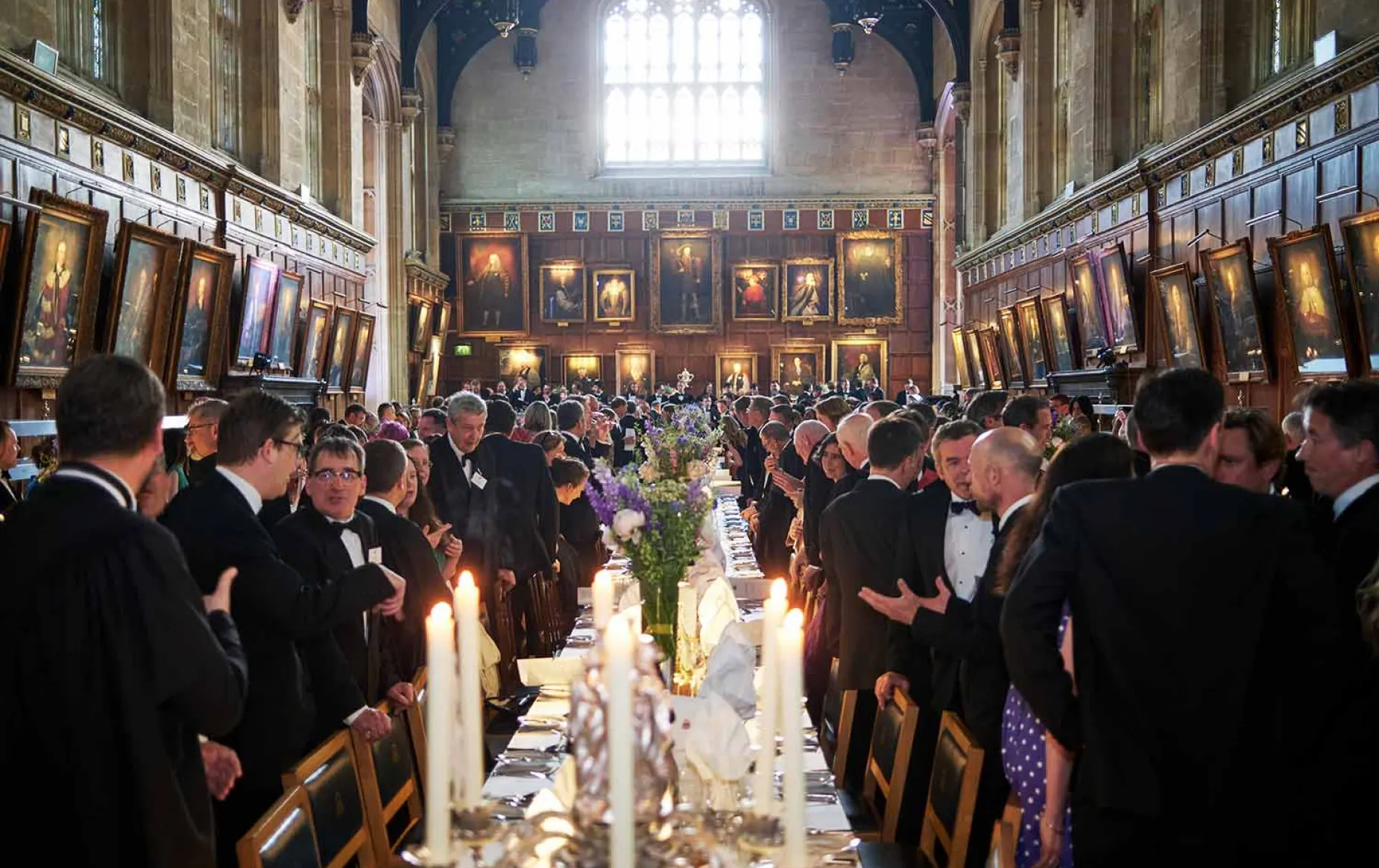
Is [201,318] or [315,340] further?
[315,340]

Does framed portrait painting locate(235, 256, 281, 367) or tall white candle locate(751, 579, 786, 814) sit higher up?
framed portrait painting locate(235, 256, 281, 367)

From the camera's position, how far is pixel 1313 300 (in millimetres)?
8688

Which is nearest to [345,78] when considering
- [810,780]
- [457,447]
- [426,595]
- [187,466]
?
[187,466]

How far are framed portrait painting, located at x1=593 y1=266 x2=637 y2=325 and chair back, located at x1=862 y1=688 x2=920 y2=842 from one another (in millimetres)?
22345

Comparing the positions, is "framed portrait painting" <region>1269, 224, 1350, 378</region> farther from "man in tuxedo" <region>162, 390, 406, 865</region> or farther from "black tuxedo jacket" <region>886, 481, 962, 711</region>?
"man in tuxedo" <region>162, 390, 406, 865</region>

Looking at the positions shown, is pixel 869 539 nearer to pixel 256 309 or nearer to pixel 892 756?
pixel 892 756

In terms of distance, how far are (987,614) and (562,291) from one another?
22.9 m

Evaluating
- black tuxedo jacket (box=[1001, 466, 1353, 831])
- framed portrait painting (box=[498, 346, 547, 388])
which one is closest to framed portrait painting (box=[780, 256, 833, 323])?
framed portrait painting (box=[498, 346, 547, 388])

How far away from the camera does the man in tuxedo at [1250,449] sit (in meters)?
4.17

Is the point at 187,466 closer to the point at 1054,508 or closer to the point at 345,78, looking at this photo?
the point at 1054,508

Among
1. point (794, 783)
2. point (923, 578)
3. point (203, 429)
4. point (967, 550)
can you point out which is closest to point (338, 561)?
point (923, 578)

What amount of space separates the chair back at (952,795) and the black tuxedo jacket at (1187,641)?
0.33 meters

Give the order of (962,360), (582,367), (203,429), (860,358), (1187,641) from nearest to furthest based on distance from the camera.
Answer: (1187,641) < (203,429) < (962,360) < (860,358) < (582,367)

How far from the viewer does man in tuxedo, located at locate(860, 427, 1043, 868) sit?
132 inches
